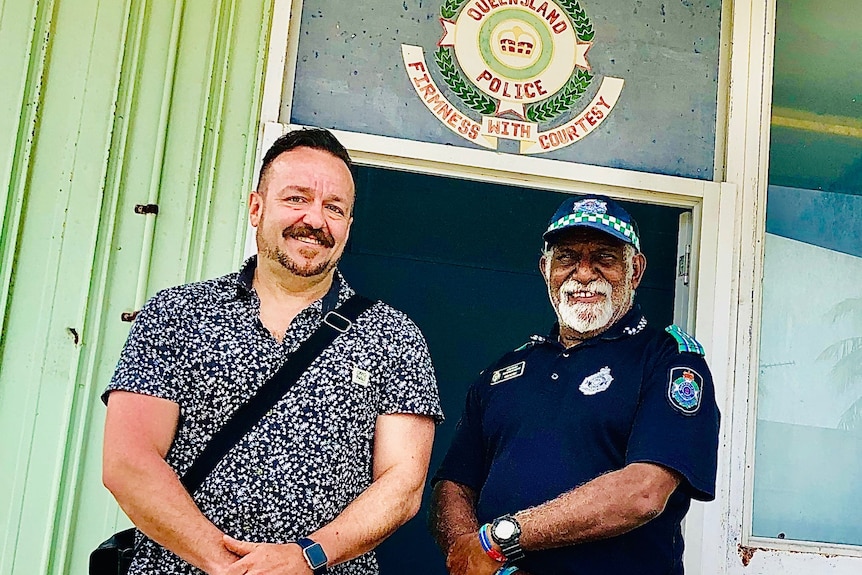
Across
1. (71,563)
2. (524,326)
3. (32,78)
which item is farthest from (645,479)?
(524,326)

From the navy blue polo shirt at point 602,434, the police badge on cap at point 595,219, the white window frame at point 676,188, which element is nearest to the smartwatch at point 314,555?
the navy blue polo shirt at point 602,434

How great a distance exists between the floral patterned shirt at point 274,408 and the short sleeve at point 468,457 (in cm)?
55

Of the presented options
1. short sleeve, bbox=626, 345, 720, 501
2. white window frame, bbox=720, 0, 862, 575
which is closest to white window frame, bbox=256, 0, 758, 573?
white window frame, bbox=720, 0, 862, 575

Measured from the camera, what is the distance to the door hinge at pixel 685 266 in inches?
137

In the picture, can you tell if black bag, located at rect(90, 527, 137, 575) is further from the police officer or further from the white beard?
the white beard

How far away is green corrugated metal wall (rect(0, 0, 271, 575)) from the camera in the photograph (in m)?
2.91

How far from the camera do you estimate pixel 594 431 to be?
2521 millimetres

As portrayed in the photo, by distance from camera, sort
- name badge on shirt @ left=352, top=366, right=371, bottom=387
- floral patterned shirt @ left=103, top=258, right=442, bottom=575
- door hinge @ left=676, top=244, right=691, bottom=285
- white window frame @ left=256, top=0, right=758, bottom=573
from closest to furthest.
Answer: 1. floral patterned shirt @ left=103, top=258, right=442, bottom=575
2. name badge on shirt @ left=352, top=366, right=371, bottom=387
3. white window frame @ left=256, top=0, right=758, bottom=573
4. door hinge @ left=676, top=244, right=691, bottom=285

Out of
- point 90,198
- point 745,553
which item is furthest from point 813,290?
point 90,198

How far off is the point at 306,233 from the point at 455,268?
3.12 metres

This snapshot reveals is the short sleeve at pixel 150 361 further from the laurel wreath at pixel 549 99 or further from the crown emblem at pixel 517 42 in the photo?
the crown emblem at pixel 517 42

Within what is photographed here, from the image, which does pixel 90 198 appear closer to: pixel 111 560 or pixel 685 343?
pixel 111 560

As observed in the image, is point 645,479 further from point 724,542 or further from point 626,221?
point 724,542

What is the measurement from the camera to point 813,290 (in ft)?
11.6
